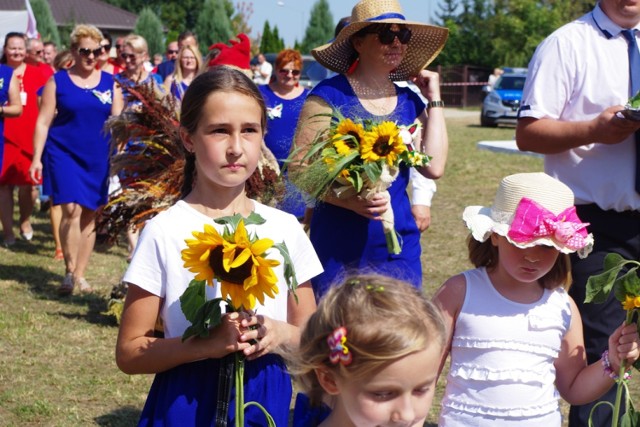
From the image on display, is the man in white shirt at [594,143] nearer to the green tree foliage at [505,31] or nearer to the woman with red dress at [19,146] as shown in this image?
the woman with red dress at [19,146]

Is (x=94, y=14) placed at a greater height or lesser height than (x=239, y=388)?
lesser

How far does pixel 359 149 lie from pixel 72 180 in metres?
5.48

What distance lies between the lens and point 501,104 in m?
30.2

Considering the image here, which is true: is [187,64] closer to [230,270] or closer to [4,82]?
[4,82]

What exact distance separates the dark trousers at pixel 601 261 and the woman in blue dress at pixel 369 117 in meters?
0.71

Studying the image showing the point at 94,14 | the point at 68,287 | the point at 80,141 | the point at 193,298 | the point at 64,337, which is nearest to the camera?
the point at 193,298

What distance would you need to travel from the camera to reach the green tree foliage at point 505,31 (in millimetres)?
53344

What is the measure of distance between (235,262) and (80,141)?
692 centimetres

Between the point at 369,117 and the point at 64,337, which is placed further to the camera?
the point at 64,337

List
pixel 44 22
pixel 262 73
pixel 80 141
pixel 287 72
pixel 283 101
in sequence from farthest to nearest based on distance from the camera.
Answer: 1. pixel 44 22
2. pixel 262 73
3. pixel 80 141
4. pixel 287 72
5. pixel 283 101

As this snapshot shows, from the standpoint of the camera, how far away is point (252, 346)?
2.91 m

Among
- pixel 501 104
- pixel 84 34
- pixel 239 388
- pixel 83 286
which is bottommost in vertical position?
pixel 501 104

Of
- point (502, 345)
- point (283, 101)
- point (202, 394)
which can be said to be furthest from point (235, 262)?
point (283, 101)

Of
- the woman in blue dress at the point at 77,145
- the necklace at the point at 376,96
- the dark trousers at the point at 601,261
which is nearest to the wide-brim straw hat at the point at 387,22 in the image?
the necklace at the point at 376,96
